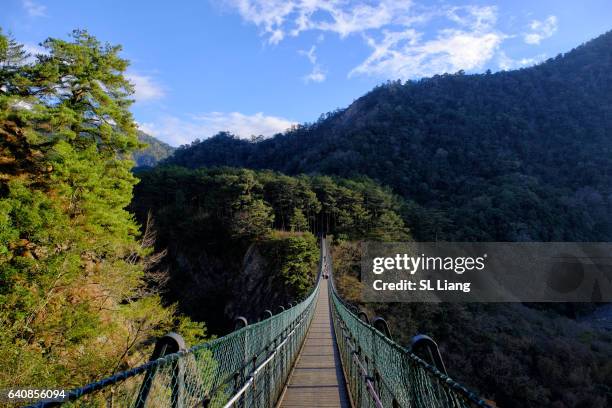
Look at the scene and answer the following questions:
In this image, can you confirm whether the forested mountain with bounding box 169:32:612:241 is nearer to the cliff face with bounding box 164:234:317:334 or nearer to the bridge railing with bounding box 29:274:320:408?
the cliff face with bounding box 164:234:317:334

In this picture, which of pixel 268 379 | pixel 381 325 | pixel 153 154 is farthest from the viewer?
pixel 153 154

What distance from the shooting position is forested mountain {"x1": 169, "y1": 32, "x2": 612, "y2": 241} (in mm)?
59406

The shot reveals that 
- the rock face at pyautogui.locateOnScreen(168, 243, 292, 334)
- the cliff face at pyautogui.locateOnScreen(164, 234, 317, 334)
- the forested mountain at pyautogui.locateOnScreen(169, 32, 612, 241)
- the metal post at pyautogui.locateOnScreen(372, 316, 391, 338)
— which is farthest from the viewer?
the forested mountain at pyautogui.locateOnScreen(169, 32, 612, 241)

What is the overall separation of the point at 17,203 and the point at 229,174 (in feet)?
114

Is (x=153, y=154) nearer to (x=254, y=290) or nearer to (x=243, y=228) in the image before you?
(x=243, y=228)

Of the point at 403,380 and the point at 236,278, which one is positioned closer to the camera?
the point at 403,380

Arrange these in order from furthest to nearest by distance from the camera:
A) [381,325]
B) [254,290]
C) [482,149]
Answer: [482,149] → [254,290] → [381,325]

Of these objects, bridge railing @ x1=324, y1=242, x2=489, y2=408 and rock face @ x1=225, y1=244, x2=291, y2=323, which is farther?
rock face @ x1=225, y1=244, x2=291, y2=323

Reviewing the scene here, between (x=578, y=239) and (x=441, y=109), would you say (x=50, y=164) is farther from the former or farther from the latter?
(x=441, y=109)

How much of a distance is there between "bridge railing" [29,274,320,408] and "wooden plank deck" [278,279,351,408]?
333mm

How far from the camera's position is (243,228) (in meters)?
36.8

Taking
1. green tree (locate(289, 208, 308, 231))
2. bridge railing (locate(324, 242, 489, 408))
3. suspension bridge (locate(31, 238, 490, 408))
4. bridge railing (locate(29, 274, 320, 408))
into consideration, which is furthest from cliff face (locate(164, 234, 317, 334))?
bridge railing (locate(324, 242, 489, 408))

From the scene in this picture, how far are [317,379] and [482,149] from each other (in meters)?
94.4

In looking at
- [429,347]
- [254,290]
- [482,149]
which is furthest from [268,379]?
[482,149]
